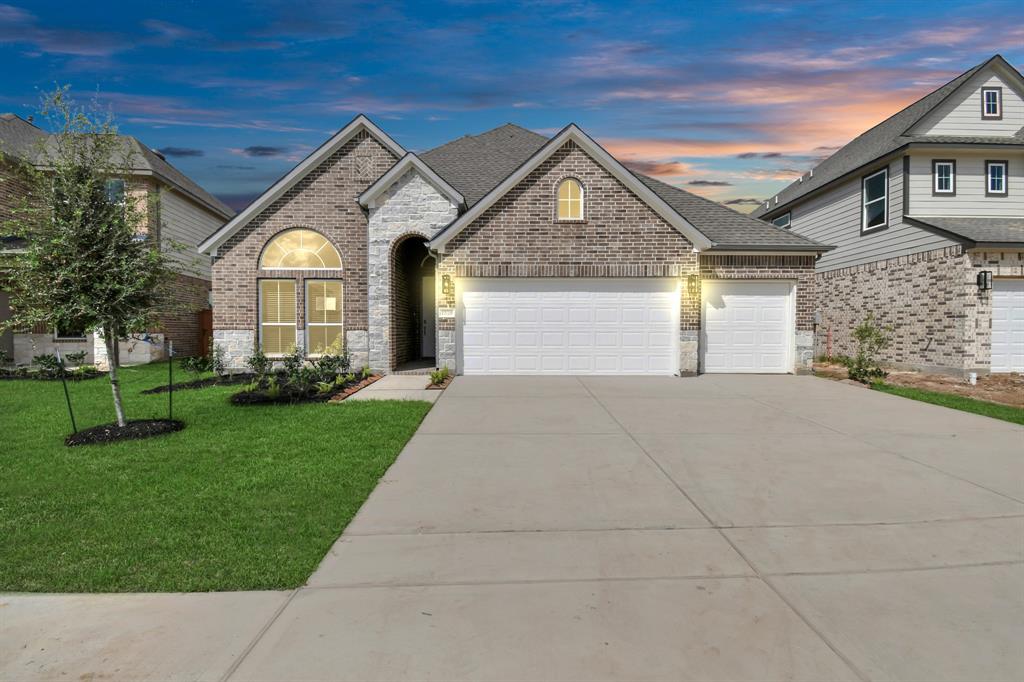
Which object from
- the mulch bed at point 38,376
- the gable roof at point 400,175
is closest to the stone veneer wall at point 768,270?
the gable roof at point 400,175

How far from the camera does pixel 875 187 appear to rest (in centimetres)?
1842

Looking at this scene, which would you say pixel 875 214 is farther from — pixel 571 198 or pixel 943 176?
pixel 571 198

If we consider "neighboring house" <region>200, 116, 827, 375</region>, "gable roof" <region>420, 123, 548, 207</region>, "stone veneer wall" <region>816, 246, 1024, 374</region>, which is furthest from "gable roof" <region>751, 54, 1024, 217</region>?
"gable roof" <region>420, 123, 548, 207</region>

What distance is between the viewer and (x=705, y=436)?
8148 mm

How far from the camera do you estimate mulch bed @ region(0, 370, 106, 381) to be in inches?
580

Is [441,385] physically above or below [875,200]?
below

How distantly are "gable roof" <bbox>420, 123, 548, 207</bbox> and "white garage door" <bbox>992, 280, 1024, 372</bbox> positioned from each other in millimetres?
13156

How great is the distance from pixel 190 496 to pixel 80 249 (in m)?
4.55

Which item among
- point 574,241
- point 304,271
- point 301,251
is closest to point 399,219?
point 301,251

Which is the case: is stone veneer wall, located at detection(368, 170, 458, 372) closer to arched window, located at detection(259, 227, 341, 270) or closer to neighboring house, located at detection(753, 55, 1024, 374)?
arched window, located at detection(259, 227, 341, 270)

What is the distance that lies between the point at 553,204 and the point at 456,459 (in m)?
9.04

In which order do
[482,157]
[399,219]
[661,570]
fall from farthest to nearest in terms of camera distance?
[482,157] < [399,219] < [661,570]

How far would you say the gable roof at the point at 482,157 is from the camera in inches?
699

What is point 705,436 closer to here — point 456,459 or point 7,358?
point 456,459
